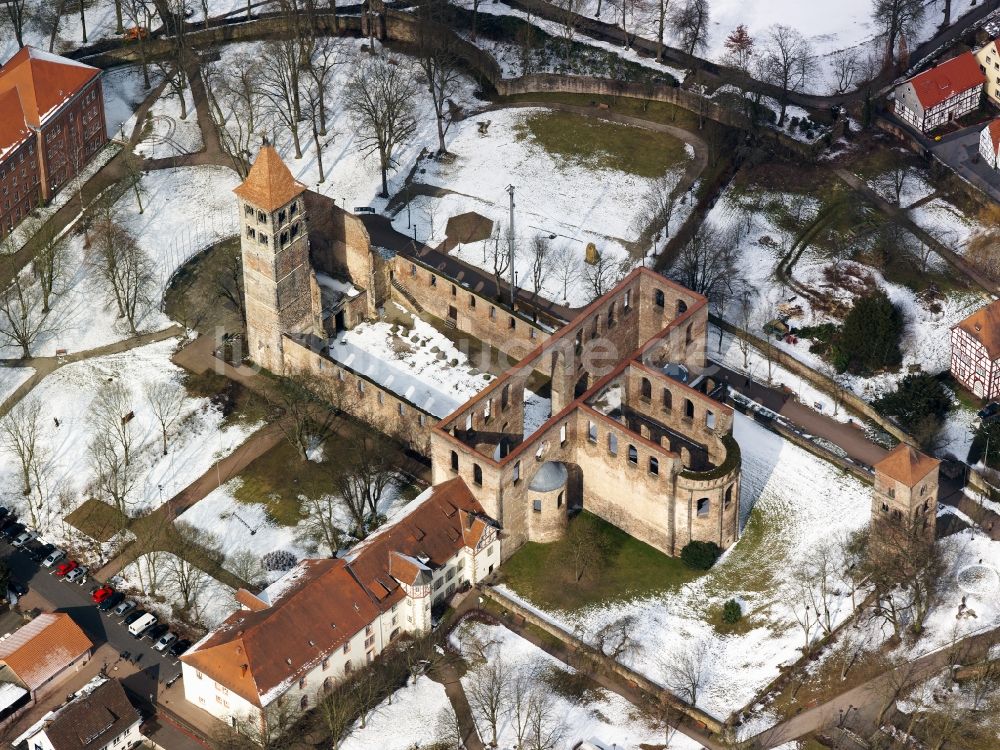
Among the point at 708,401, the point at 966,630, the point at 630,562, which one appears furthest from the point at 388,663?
the point at 966,630

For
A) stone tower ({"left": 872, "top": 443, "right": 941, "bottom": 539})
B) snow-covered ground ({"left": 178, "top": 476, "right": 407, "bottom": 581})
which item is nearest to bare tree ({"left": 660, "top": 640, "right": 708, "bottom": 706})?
stone tower ({"left": 872, "top": 443, "right": 941, "bottom": 539})

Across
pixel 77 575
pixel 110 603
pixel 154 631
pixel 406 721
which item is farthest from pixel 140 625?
pixel 406 721

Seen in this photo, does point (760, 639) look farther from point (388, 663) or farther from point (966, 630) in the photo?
point (388, 663)

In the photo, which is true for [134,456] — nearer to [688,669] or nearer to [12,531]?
[12,531]

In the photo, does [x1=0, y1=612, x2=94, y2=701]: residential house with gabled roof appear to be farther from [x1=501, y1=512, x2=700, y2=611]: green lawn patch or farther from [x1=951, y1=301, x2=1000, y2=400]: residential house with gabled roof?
[x1=951, y1=301, x2=1000, y2=400]: residential house with gabled roof

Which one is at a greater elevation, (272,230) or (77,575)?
(272,230)
